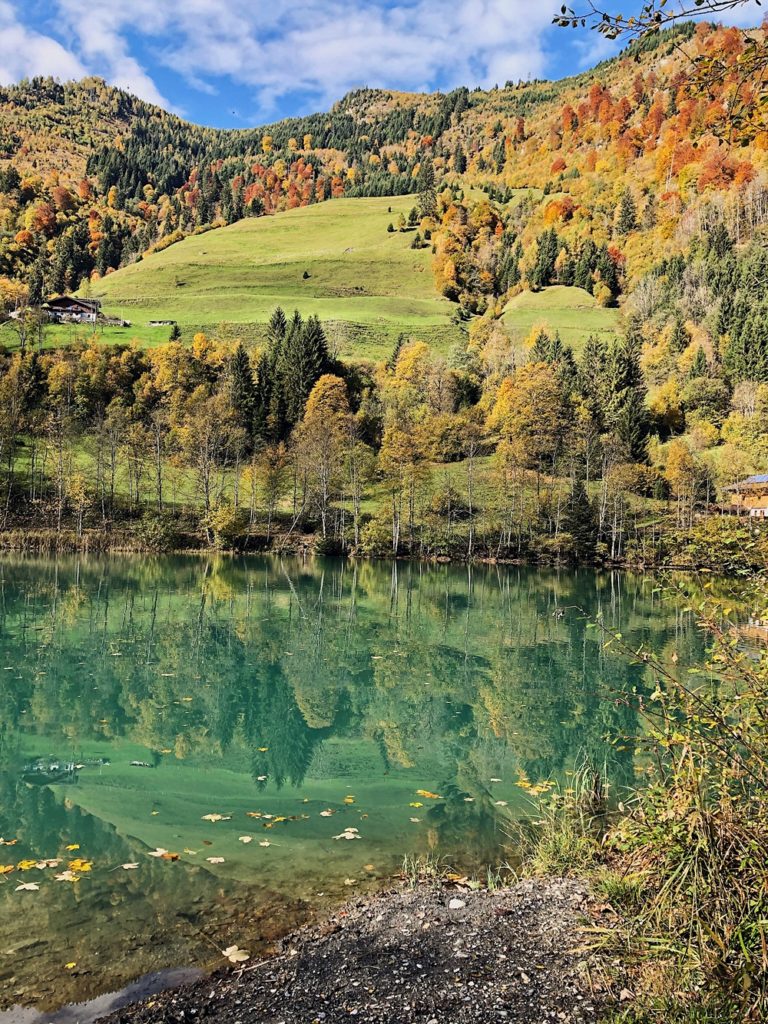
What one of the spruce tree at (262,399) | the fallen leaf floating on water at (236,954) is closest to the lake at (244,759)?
the fallen leaf floating on water at (236,954)

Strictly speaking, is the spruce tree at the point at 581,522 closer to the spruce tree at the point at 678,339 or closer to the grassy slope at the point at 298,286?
the spruce tree at the point at 678,339

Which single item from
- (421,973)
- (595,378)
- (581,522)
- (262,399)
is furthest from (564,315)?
(421,973)

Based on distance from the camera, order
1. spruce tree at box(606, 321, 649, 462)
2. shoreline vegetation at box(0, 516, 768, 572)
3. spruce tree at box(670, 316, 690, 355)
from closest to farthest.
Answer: shoreline vegetation at box(0, 516, 768, 572) < spruce tree at box(606, 321, 649, 462) < spruce tree at box(670, 316, 690, 355)

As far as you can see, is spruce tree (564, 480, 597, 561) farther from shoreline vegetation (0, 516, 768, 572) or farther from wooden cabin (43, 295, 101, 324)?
wooden cabin (43, 295, 101, 324)

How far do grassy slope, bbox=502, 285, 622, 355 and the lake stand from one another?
105 m

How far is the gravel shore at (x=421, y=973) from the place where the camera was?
5332 mm

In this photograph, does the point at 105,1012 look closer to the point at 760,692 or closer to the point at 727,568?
the point at 760,692

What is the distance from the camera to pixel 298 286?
158375mm

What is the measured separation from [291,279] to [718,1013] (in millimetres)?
170290

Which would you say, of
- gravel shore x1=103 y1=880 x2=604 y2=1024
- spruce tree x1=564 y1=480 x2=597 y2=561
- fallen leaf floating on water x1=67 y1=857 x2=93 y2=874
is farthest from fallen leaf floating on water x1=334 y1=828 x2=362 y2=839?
spruce tree x1=564 y1=480 x2=597 y2=561

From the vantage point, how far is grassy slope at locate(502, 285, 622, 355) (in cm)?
12912

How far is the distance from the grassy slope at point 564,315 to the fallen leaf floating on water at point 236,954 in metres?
122

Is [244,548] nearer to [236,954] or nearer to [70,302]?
[236,954]

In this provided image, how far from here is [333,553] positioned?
242 feet
